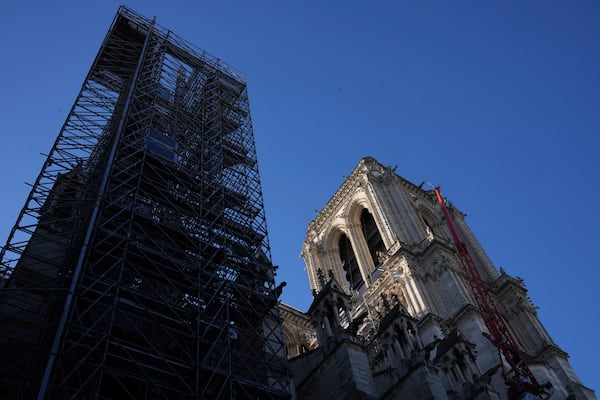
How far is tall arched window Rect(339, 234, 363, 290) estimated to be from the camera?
124ft

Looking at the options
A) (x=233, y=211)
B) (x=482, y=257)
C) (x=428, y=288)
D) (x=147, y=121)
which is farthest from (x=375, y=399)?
(x=482, y=257)

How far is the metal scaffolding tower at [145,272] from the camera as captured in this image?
482 inches

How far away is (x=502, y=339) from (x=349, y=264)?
45.2ft

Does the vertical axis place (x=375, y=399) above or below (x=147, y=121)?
below

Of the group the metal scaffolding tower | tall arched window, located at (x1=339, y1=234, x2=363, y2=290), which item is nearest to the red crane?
tall arched window, located at (x1=339, y1=234, x2=363, y2=290)

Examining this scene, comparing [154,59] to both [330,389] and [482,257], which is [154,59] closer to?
[330,389]

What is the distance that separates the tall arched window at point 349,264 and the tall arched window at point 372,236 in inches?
66.5

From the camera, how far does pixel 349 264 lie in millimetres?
39938

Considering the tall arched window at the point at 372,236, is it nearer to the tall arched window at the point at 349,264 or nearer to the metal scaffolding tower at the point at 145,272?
the tall arched window at the point at 349,264

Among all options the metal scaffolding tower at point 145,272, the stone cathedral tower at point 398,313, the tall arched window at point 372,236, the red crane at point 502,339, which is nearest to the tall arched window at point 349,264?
the stone cathedral tower at point 398,313

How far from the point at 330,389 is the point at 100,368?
6.40 metres

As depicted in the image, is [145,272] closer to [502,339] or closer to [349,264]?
[502,339]

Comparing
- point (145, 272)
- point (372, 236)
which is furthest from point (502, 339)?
point (145, 272)

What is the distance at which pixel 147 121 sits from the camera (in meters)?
20.9
